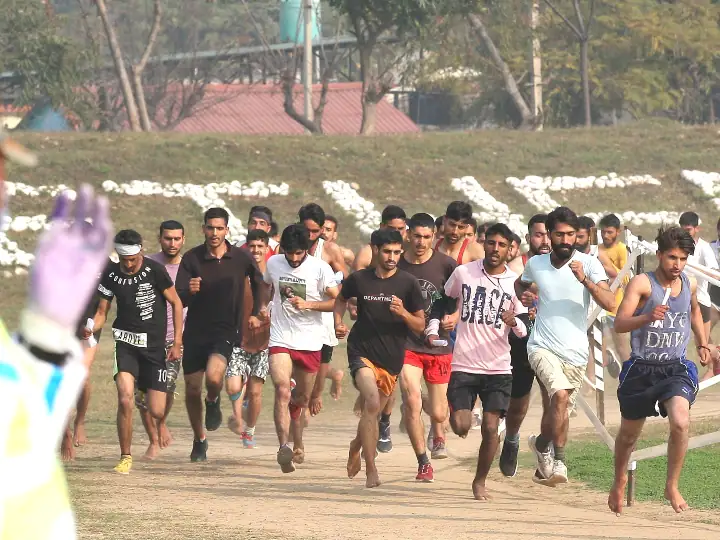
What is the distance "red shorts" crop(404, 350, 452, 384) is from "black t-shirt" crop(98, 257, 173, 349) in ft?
6.36

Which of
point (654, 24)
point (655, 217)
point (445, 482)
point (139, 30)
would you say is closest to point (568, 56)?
point (654, 24)

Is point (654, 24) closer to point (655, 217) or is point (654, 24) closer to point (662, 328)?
point (655, 217)

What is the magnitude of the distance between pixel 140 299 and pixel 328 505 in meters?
2.48

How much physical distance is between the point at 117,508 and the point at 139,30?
229ft

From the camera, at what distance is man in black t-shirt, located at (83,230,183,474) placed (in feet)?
38.4

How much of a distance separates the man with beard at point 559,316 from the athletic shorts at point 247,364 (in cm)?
309

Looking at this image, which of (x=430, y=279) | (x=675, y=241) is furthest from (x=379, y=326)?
(x=675, y=241)

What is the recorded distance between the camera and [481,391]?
35.2ft

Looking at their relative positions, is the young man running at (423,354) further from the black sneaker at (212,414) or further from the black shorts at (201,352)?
the black sneaker at (212,414)

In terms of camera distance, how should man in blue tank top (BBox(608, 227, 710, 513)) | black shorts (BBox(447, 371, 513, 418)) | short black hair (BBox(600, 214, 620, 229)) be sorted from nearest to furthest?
man in blue tank top (BBox(608, 227, 710, 513)) → black shorts (BBox(447, 371, 513, 418)) → short black hair (BBox(600, 214, 620, 229))

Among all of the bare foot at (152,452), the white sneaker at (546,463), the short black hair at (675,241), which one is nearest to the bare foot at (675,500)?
the short black hair at (675,241)

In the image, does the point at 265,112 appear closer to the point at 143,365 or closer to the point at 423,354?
the point at 143,365

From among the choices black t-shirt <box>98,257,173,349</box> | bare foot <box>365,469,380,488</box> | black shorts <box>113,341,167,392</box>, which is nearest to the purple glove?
bare foot <box>365,469,380,488</box>

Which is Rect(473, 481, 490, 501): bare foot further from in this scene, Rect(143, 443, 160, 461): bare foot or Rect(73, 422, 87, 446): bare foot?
Rect(73, 422, 87, 446): bare foot
